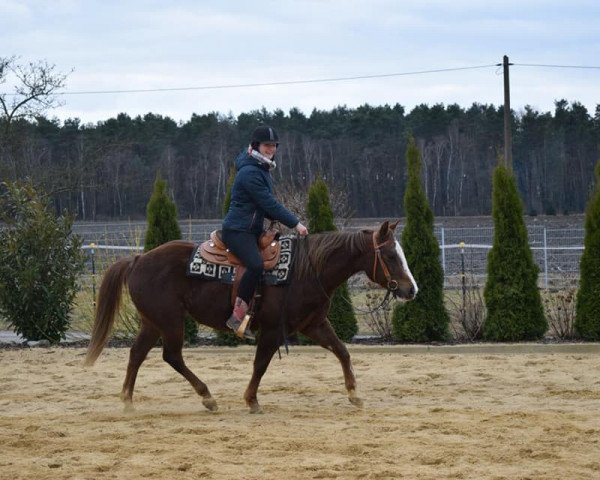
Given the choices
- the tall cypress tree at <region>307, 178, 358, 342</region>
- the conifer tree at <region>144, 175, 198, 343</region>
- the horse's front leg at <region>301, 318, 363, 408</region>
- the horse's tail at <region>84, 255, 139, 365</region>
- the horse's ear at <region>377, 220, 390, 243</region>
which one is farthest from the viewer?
the conifer tree at <region>144, 175, 198, 343</region>

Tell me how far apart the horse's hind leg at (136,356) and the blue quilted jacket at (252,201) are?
1261 mm

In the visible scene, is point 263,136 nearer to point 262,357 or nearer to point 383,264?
point 383,264

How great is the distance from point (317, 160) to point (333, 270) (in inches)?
1607

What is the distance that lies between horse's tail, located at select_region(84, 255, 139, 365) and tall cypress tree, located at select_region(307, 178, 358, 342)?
4.80 meters

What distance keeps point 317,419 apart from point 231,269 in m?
1.58

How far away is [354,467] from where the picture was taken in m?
6.02

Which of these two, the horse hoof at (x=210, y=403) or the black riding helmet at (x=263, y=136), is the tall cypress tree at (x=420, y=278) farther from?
the horse hoof at (x=210, y=403)

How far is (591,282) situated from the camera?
12812 mm

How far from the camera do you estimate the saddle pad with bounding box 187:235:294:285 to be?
8.43 meters

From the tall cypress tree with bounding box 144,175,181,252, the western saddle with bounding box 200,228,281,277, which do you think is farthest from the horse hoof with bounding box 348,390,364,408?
the tall cypress tree with bounding box 144,175,181,252

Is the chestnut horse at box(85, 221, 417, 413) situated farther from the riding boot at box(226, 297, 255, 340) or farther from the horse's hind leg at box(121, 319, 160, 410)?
the riding boot at box(226, 297, 255, 340)

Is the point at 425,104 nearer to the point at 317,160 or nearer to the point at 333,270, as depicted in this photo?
the point at 317,160

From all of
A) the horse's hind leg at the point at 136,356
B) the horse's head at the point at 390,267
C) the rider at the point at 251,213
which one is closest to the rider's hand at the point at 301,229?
the rider at the point at 251,213

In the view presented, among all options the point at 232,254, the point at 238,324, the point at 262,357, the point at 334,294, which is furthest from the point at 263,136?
the point at 334,294
